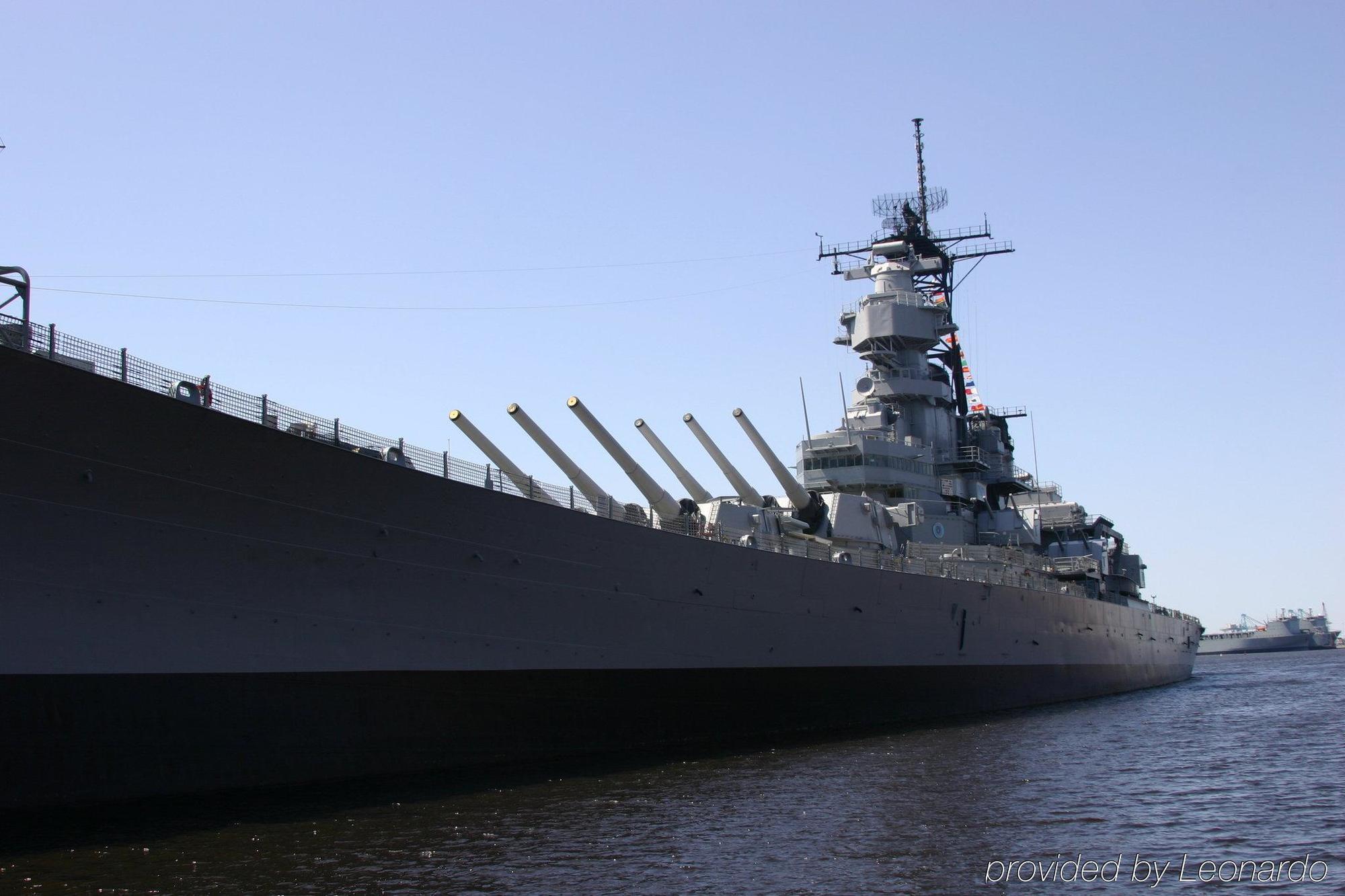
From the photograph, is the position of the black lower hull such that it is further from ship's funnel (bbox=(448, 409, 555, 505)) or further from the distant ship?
the distant ship

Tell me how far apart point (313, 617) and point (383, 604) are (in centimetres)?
90

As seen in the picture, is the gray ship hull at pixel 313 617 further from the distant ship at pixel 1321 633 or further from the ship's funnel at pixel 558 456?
the distant ship at pixel 1321 633

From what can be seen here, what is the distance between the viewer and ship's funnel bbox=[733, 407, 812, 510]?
21.8 meters

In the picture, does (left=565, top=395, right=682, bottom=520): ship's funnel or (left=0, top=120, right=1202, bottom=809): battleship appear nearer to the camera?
(left=0, top=120, right=1202, bottom=809): battleship

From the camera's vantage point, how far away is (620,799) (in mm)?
12539

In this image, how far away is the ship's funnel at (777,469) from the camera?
859 inches

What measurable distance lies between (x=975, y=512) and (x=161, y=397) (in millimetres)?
22401

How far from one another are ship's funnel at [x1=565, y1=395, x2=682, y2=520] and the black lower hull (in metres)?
2.90

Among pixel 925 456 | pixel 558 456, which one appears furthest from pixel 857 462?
pixel 558 456

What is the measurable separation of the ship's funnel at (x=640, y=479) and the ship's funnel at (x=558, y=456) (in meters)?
0.66

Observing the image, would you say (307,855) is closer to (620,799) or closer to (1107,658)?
(620,799)

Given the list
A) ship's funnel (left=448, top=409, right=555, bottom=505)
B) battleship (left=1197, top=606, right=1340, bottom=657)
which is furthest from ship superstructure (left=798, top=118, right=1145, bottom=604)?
battleship (left=1197, top=606, right=1340, bottom=657)

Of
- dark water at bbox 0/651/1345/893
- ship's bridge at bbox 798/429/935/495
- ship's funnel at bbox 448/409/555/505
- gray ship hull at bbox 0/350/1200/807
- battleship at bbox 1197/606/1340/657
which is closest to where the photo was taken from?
dark water at bbox 0/651/1345/893

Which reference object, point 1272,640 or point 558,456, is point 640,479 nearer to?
point 558,456
